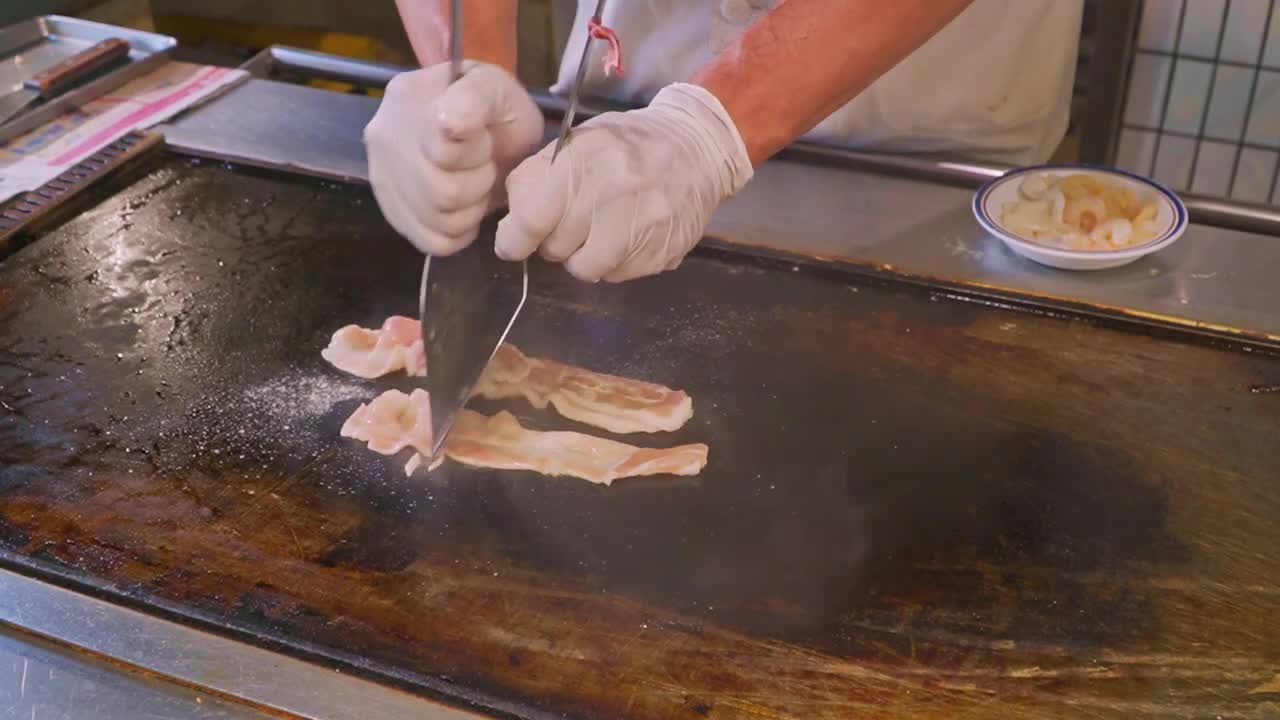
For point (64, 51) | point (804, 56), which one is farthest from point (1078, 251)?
point (64, 51)

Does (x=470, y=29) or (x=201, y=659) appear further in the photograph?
(x=470, y=29)

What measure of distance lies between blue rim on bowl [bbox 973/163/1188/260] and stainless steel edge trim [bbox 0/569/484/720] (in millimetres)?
1103

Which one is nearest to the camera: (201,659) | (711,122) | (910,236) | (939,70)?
(201,659)

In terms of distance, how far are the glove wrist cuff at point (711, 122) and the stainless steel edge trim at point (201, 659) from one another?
0.74 m

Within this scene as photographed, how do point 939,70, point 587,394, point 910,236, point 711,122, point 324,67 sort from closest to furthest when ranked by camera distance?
point 711,122 < point 587,394 < point 910,236 < point 939,70 < point 324,67

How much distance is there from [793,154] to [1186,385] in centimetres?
79

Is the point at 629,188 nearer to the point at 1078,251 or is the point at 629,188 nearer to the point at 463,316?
the point at 463,316

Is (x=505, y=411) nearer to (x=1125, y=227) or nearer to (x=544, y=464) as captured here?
(x=544, y=464)

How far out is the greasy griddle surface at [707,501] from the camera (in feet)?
4.01

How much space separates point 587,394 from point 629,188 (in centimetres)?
34


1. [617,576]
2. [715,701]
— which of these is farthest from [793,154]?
[715,701]

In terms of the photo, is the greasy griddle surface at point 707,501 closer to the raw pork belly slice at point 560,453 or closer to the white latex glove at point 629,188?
the raw pork belly slice at point 560,453

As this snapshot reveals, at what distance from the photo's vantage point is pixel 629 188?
139cm

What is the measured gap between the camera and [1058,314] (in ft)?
5.69
